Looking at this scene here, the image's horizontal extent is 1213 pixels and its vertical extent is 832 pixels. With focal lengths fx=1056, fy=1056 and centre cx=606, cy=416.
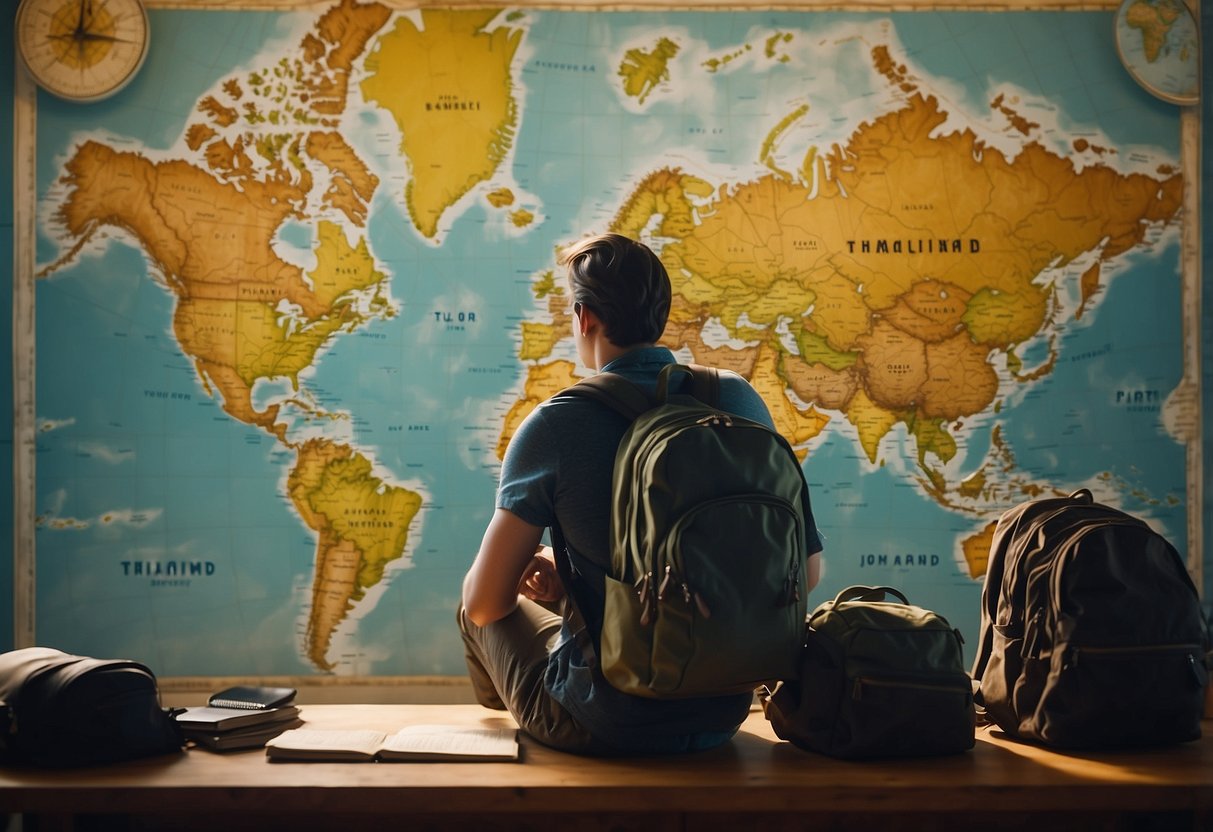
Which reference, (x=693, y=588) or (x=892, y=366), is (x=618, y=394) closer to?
(x=693, y=588)

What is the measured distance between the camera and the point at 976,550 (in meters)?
3.23

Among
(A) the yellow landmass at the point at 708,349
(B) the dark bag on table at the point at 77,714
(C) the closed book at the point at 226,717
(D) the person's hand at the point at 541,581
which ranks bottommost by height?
(C) the closed book at the point at 226,717

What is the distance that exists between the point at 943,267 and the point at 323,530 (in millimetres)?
2046

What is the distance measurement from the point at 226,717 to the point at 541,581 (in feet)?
2.09

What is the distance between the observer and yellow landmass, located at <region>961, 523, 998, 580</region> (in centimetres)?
323

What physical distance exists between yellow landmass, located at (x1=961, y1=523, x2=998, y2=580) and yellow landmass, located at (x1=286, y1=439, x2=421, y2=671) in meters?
1.71

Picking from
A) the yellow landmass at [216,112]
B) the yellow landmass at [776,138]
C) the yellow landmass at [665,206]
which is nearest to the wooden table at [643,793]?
the yellow landmass at [665,206]

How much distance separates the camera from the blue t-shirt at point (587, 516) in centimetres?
176

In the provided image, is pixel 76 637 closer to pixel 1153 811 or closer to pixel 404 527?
pixel 404 527

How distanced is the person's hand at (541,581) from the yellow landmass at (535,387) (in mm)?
1316

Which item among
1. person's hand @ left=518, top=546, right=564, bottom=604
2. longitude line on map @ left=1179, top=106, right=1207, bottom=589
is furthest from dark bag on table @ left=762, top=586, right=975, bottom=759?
longitude line on map @ left=1179, top=106, right=1207, bottom=589

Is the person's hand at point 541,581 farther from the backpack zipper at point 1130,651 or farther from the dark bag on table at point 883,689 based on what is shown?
the backpack zipper at point 1130,651

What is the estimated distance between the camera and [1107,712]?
179cm

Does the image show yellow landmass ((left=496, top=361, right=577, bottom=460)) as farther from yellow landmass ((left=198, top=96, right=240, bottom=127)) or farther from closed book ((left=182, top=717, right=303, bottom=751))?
closed book ((left=182, top=717, right=303, bottom=751))
